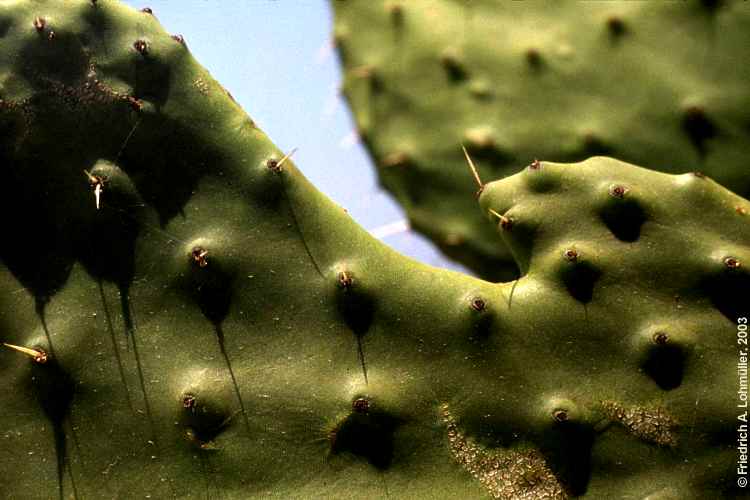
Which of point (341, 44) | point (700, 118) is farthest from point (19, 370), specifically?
point (700, 118)

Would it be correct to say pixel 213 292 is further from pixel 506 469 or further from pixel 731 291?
pixel 731 291

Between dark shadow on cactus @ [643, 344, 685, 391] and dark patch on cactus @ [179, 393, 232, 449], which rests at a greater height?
dark patch on cactus @ [179, 393, 232, 449]

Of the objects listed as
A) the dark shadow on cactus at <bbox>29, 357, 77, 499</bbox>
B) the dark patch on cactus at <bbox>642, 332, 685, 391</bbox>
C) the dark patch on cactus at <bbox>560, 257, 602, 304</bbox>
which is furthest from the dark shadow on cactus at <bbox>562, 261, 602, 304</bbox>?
the dark shadow on cactus at <bbox>29, 357, 77, 499</bbox>

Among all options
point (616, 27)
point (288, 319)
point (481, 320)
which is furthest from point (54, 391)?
point (616, 27)

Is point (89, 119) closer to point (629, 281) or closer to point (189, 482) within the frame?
point (189, 482)

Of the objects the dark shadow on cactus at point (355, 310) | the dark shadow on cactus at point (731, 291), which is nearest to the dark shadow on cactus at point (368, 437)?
the dark shadow on cactus at point (355, 310)

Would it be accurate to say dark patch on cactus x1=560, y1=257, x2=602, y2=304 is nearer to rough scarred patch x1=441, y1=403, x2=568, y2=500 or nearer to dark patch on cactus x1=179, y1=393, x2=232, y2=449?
rough scarred patch x1=441, y1=403, x2=568, y2=500

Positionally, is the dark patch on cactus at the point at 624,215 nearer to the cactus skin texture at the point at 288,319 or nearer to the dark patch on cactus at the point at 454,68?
the cactus skin texture at the point at 288,319
